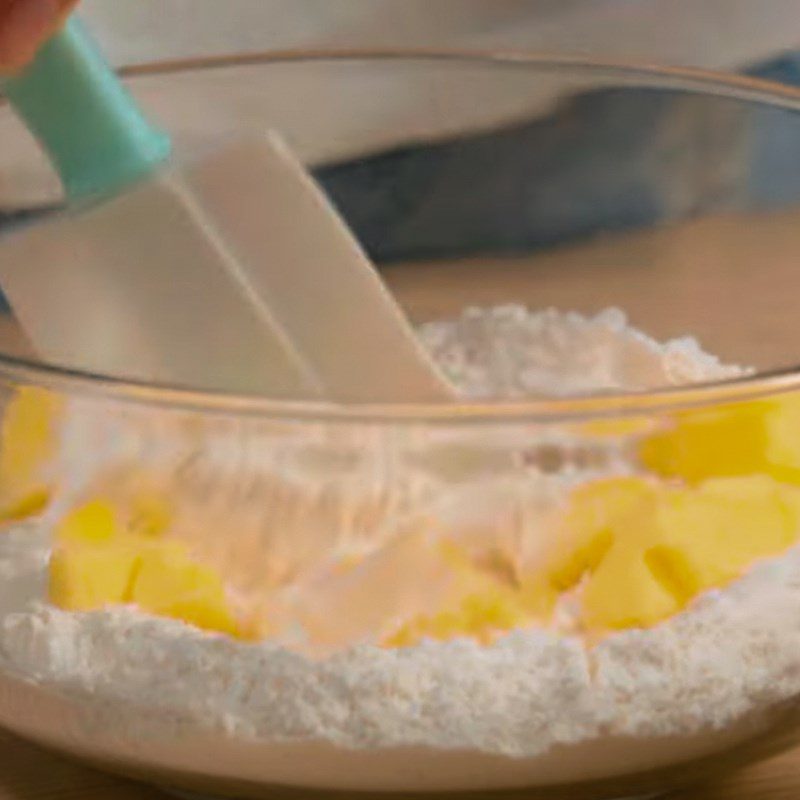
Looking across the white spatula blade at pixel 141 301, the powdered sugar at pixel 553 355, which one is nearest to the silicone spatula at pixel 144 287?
the white spatula blade at pixel 141 301

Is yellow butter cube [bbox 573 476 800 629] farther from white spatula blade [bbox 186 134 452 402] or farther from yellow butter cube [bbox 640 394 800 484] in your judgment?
white spatula blade [bbox 186 134 452 402]

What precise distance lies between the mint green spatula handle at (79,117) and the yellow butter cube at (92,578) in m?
0.17

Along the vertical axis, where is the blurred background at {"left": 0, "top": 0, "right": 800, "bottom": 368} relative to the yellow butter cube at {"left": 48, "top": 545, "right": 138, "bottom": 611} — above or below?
above

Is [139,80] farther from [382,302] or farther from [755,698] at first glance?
[755,698]

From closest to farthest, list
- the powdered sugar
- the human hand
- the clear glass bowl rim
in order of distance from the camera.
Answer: the clear glass bowl rim, the human hand, the powdered sugar

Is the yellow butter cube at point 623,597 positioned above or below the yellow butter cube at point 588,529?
below

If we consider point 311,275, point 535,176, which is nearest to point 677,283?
point 535,176

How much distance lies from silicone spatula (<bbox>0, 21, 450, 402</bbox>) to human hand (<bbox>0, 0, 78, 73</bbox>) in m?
0.04

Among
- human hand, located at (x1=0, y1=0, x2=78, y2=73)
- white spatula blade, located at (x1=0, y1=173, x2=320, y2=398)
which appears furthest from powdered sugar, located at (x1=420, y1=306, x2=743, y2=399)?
human hand, located at (x1=0, y1=0, x2=78, y2=73)

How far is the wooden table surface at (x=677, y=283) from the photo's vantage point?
842 mm

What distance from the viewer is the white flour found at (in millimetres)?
537

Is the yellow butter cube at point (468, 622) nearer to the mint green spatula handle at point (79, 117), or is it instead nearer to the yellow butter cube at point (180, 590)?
the yellow butter cube at point (180, 590)

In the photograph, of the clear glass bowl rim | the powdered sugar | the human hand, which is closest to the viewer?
the clear glass bowl rim

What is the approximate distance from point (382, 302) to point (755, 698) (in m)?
0.25
